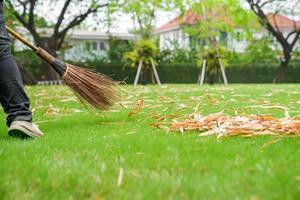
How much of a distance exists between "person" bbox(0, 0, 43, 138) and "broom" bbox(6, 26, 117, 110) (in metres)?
0.74

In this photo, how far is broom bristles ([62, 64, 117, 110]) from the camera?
13.2 ft

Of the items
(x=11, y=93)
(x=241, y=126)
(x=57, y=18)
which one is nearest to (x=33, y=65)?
(x=57, y=18)

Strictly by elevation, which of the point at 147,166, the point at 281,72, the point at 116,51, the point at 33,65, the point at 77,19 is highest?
the point at 77,19

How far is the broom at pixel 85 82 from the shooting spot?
402 centimetres

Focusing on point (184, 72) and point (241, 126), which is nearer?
point (241, 126)

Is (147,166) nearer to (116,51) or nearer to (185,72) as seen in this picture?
(185,72)

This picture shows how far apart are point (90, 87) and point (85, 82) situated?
0.06 meters

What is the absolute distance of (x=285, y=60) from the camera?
25.0 meters

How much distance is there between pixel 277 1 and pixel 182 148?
2477cm

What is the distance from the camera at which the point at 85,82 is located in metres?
4.04

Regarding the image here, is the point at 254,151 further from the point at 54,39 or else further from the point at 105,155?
the point at 54,39

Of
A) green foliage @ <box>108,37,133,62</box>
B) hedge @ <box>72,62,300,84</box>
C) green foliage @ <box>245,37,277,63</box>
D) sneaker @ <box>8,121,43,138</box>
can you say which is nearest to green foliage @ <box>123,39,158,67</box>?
hedge @ <box>72,62,300,84</box>

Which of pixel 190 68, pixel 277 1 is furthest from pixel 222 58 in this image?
pixel 277 1

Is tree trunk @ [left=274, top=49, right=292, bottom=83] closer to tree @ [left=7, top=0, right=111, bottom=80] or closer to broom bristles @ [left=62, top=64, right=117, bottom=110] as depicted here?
tree @ [left=7, top=0, right=111, bottom=80]
